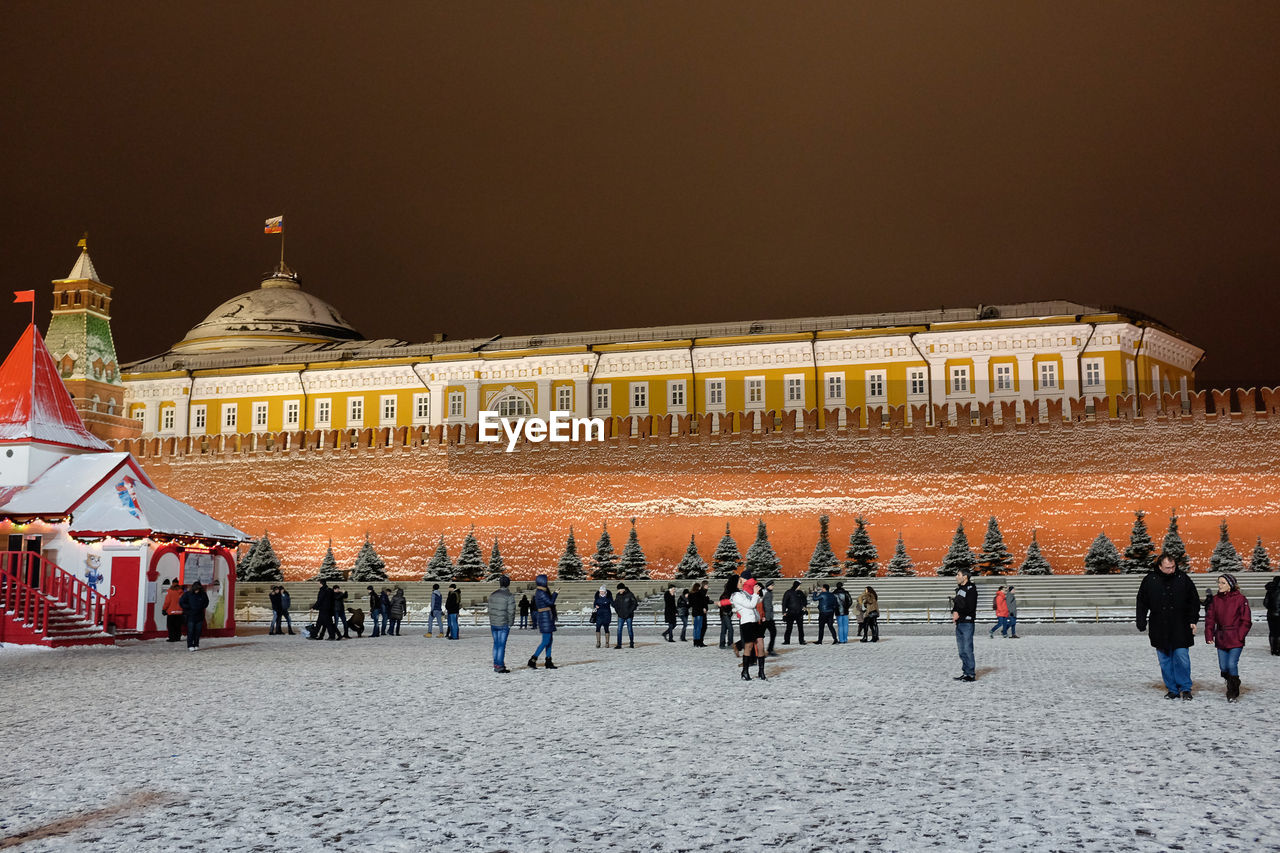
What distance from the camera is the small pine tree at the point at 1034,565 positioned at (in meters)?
29.8

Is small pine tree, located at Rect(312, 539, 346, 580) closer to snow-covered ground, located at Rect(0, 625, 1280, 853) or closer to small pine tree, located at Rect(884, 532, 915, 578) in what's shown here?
small pine tree, located at Rect(884, 532, 915, 578)

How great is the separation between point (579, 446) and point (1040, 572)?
13.5 m

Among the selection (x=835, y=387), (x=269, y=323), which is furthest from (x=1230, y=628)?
(x=269, y=323)

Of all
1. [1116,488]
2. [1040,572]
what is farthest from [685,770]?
[1116,488]

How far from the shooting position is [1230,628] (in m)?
10.2

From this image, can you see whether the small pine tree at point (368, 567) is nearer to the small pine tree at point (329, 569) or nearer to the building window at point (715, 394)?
the small pine tree at point (329, 569)

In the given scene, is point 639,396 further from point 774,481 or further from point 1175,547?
point 1175,547

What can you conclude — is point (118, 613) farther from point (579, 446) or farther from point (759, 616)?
point (579, 446)

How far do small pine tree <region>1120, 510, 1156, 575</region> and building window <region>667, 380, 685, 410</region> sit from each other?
18.4 metres

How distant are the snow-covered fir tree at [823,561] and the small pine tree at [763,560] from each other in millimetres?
26

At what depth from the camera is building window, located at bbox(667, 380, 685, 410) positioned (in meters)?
44.3

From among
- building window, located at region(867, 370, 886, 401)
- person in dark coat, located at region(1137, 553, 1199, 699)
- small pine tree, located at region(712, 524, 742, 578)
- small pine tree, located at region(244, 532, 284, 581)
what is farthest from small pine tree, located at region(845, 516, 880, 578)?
person in dark coat, located at region(1137, 553, 1199, 699)

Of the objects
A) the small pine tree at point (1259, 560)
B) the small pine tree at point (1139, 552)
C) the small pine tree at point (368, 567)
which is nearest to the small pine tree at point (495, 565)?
the small pine tree at point (368, 567)

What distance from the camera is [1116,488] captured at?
30859 mm
